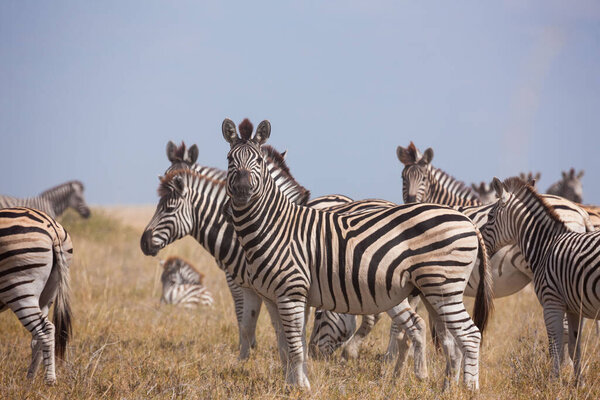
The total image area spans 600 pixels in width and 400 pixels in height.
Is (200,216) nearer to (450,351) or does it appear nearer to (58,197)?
(450,351)

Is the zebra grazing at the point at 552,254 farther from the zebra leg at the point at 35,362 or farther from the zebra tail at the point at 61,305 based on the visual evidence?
the zebra leg at the point at 35,362

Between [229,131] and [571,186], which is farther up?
[571,186]

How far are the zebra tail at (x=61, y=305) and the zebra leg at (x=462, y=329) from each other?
156 inches

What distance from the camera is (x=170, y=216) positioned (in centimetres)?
721

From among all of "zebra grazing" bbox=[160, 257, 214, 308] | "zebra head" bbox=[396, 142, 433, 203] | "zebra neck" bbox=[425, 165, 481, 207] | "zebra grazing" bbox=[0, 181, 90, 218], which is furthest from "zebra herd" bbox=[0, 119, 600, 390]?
"zebra grazing" bbox=[0, 181, 90, 218]

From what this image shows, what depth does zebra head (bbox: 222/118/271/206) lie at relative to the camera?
566 centimetres

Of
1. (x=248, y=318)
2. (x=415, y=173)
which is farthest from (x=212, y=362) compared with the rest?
(x=415, y=173)

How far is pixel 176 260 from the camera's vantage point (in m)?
13.2

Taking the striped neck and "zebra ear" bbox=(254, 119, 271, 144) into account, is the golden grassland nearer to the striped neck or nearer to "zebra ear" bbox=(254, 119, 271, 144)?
the striped neck

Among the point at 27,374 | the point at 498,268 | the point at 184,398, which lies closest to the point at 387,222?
the point at 184,398

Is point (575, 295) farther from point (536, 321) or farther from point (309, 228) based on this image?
point (536, 321)

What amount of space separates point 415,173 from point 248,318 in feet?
14.7

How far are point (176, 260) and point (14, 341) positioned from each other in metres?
5.20

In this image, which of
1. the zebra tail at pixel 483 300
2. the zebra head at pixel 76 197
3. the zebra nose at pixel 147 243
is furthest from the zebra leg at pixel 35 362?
the zebra head at pixel 76 197
